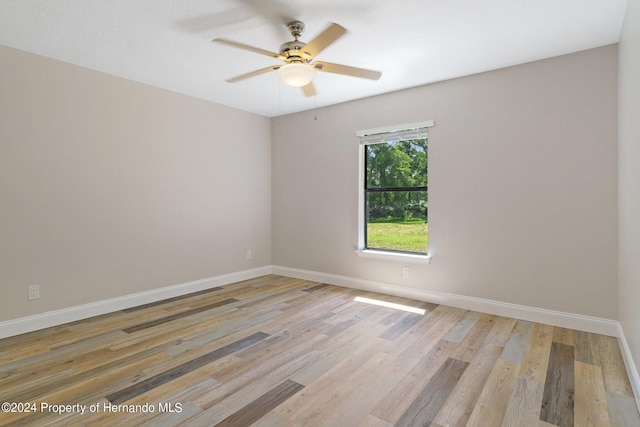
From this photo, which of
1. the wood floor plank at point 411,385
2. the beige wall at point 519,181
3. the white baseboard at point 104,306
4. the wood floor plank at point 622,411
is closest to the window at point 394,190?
the beige wall at point 519,181

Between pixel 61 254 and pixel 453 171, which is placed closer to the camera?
pixel 61 254

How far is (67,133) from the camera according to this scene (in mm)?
3166

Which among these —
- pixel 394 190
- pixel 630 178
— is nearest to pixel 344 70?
pixel 394 190

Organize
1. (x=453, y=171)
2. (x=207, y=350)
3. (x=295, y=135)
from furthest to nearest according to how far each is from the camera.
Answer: (x=295, y=135) < (x=453, y=171) < (x=207, y=350)

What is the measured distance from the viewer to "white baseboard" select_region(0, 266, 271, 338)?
2.90 meters

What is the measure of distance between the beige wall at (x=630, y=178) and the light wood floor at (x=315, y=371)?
1.36 ft

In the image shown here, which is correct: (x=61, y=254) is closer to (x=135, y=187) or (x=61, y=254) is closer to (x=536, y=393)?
(x=135, y=187)

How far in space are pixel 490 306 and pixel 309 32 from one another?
3075 mm

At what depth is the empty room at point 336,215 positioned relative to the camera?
2045 mm

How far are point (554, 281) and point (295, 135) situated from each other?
3649mm

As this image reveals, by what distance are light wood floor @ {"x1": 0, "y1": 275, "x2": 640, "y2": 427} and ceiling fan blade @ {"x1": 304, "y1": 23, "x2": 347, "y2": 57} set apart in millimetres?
2189

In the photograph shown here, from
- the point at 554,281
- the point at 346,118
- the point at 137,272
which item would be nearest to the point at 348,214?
the point at 346,118

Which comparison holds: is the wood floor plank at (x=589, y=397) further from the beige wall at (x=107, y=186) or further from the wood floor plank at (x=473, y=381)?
the beige wall at (x=107, y=186)

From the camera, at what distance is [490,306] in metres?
3.36
